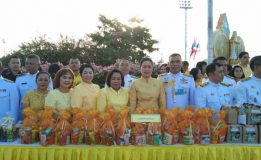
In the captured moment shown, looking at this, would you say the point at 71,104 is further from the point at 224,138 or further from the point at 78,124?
the point at 224,138

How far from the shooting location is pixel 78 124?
375 cm

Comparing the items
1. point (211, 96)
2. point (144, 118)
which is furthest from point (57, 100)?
point (211, 96)

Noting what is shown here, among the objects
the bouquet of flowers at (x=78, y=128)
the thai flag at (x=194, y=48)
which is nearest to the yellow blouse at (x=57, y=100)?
the bouquet of flowers at (x=78, y=128)

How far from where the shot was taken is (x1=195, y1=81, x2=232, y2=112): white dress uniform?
179 inches

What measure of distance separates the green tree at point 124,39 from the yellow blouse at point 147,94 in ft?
76.0

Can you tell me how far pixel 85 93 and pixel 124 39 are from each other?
26921 millimetres

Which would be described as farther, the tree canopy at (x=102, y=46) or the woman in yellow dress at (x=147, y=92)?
the tree canopy at (x=102, y=46)

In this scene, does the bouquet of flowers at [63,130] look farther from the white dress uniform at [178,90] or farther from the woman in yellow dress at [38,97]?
the white dress uniform at [178,90]

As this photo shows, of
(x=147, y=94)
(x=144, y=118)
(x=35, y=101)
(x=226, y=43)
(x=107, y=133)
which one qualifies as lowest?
(x=107, y=133)

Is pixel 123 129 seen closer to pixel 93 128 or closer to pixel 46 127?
pixel 93 128

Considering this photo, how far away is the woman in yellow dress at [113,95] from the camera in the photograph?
14.3 feet

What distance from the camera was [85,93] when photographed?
4.44 metres

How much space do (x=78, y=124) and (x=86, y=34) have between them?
26912 millimetres

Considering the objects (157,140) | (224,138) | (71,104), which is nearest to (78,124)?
(71,104)
